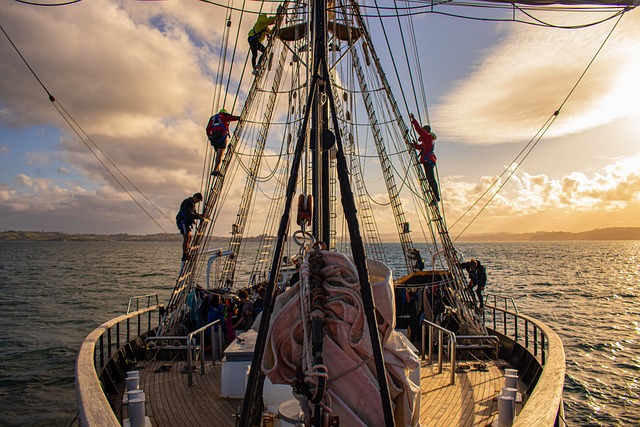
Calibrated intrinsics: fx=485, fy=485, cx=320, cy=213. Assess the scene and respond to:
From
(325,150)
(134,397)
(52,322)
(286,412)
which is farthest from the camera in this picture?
(52,322)

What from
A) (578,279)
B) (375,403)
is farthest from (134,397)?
(578,279)

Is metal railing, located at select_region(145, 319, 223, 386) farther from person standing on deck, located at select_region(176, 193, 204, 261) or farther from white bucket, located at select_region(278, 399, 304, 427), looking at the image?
white bucket, located at select_region(278, 399, 304, 427)

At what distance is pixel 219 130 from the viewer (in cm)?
1366

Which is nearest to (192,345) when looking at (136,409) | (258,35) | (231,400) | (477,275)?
(231,400)

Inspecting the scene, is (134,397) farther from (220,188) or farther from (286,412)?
(220,188)

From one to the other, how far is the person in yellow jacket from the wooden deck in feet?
34.6

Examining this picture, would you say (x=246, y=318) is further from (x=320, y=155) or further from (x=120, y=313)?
(x=120, y=313)

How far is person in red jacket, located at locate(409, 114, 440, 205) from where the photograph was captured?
574 inches

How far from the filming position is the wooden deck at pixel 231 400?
695cm

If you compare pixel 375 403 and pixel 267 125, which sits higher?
pixel 267 125

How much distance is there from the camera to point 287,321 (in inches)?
144

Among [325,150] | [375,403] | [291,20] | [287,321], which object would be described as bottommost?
[375,403]

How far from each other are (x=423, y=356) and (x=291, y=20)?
13217 mm

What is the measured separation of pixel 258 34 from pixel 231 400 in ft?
39.8
